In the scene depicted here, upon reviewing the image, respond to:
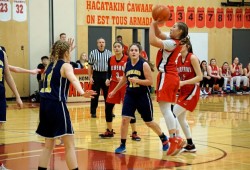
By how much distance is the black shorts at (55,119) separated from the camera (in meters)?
7.35

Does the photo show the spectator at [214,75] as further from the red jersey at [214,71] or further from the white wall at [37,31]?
the white wall at [37,31]

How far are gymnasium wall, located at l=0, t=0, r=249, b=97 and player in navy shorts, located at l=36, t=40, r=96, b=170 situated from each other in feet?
44.9

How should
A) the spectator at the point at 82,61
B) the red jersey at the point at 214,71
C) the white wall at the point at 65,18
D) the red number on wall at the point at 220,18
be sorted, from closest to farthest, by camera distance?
the spectator at the point at 82,61 < the white wall at the point at 65,18 < the red jersey at the point at 214,71 < the red number on wall at the point at 220,18

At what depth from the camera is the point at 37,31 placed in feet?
70.9

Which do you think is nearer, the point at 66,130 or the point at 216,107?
the point at 66,130

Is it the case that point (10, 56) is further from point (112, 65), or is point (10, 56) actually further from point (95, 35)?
point (112, 65)

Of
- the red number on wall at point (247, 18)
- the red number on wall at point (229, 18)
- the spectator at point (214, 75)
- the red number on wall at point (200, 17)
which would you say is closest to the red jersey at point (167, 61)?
the spectator at point (214, 75)

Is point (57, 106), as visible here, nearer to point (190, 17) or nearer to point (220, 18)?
point (190, 17)

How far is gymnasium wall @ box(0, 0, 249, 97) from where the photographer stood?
21203mm

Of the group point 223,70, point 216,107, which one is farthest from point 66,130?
point 223,70

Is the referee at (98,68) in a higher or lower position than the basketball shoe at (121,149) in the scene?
higher

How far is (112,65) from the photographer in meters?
12.4

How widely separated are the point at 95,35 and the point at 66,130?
16259 millimetres

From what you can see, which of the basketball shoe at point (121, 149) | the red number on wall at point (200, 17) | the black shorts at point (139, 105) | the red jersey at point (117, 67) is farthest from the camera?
the red number on wall at point (200, 17)
